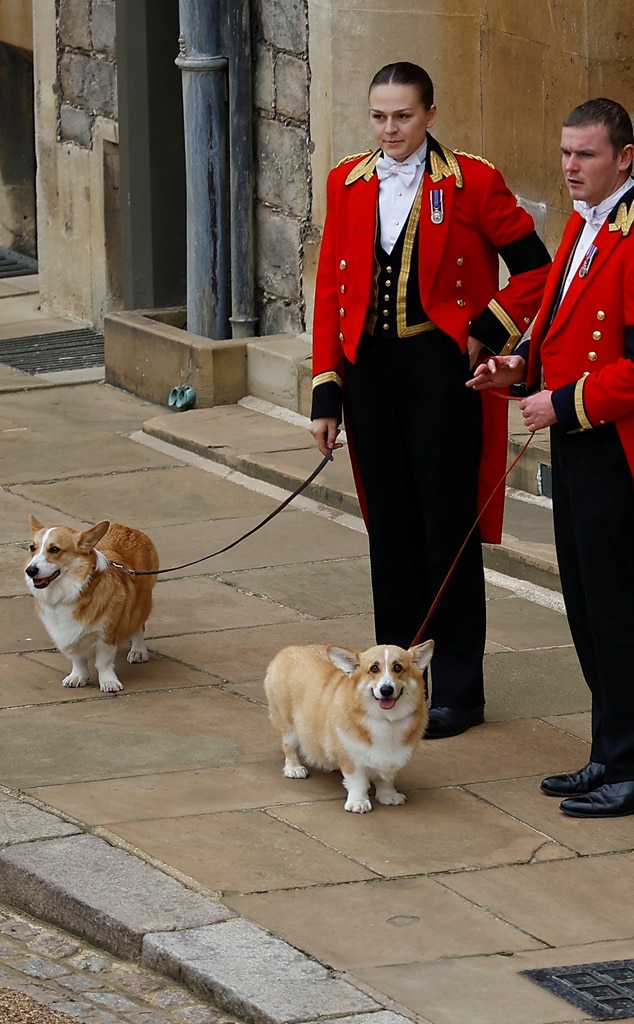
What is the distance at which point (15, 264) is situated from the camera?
15297mm

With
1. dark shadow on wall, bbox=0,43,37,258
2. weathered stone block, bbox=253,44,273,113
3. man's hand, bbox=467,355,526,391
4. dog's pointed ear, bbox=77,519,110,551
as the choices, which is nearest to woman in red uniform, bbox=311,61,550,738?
man's hand, bbox=467,355,526,391

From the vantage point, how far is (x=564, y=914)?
4.89 metres

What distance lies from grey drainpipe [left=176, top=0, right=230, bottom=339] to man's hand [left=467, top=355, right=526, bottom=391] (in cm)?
541

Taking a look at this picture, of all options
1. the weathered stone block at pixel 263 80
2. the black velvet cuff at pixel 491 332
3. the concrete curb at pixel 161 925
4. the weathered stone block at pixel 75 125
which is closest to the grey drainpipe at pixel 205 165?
the weathered stone block at pixel 263 80

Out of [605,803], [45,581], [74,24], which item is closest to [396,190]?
[45,581]

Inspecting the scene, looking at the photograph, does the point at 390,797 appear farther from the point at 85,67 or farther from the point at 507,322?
the point at 85,67

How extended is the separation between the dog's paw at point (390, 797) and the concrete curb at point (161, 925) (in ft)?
2.68

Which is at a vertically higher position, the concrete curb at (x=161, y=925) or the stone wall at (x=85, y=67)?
the stone wall at (x=85, y=67)

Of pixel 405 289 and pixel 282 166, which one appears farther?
pixel 282 166

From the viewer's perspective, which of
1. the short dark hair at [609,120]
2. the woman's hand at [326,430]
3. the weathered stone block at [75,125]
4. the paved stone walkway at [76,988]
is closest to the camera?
the paved stone walkway at [76,988]

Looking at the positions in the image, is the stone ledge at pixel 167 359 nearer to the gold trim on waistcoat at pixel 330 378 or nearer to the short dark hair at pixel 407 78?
the gold trim on waistcoat at pixel 330 378

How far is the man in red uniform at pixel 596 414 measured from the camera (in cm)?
518

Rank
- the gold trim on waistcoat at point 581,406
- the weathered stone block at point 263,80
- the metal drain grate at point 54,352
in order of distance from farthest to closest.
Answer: the metal drain grate at point 54,352 → the weathered stone block at point 263,80 → the gold trim on waistcoat at point 581,406

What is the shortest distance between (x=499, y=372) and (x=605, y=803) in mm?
1265
